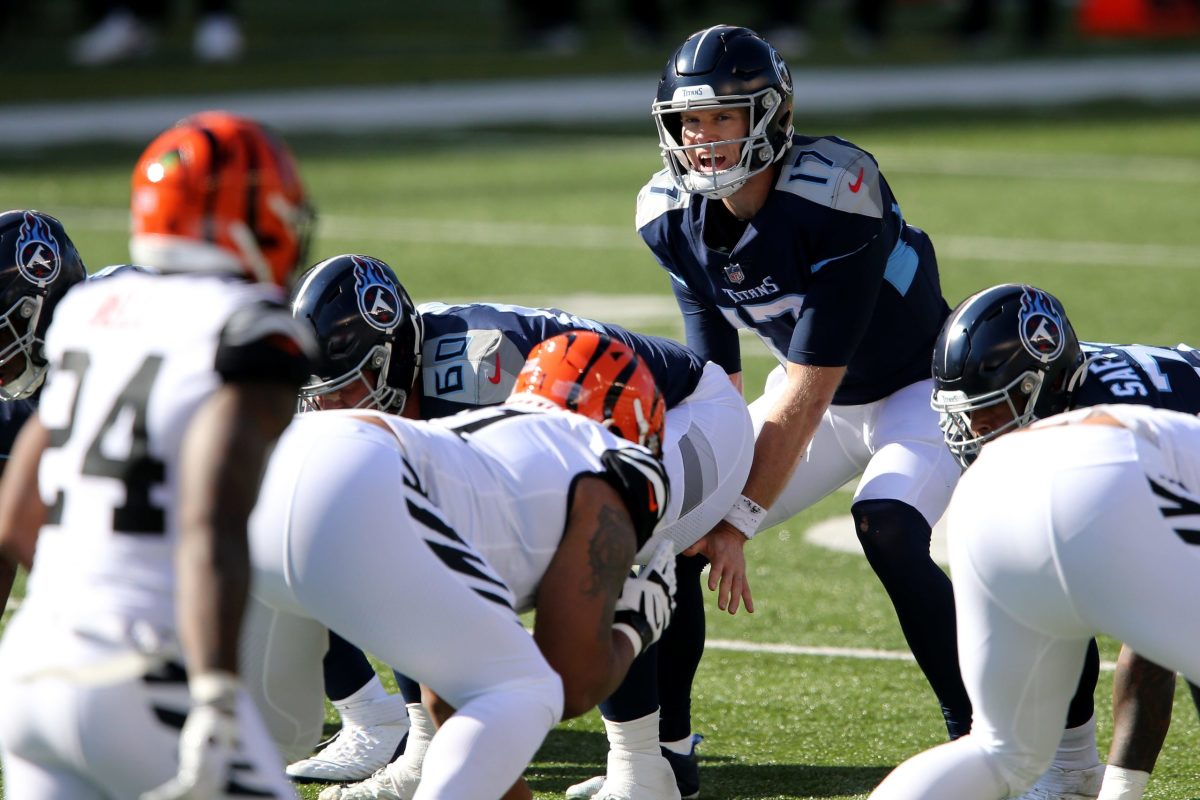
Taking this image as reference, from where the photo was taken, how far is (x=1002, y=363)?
145 inches

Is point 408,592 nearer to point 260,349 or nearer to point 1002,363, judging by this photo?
point 260,349

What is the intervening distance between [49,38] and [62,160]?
8.47m

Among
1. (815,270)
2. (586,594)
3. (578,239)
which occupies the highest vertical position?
(815,270)

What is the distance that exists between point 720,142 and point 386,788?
1.64m

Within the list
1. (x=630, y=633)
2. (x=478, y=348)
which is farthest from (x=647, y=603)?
(x=478, y=348)

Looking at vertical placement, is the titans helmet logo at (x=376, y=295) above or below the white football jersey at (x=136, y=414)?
below

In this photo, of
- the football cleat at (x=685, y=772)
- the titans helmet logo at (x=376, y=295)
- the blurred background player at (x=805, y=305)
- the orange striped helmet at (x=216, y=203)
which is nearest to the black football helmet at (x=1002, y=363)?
the blurred background player at (x=805, y=305)

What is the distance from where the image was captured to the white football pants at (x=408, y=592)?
2.92 m

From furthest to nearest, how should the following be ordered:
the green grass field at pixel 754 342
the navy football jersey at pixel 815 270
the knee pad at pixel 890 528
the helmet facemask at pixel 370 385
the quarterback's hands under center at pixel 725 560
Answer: the green grass field at pixel 754 342 → the navy football jersey at pixel 815 270 → the quarterback's hands under center at pixel 725 560 → the knee pad at pixel 890 528 → the helmet facemask at pixel 370 385

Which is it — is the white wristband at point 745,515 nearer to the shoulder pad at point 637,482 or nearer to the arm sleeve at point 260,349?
the shoulder pad at point 637,482

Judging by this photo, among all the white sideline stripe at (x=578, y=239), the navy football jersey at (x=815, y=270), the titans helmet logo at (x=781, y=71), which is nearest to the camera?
the navy football jersey at (x=815, y=270)

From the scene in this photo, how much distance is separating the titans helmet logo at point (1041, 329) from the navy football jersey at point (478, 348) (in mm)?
902

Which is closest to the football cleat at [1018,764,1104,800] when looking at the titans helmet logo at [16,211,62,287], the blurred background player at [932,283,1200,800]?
the blurred background player at [932,283,1200,800]

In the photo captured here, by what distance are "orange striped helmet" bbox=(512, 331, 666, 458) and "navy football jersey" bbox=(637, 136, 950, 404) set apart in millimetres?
922
